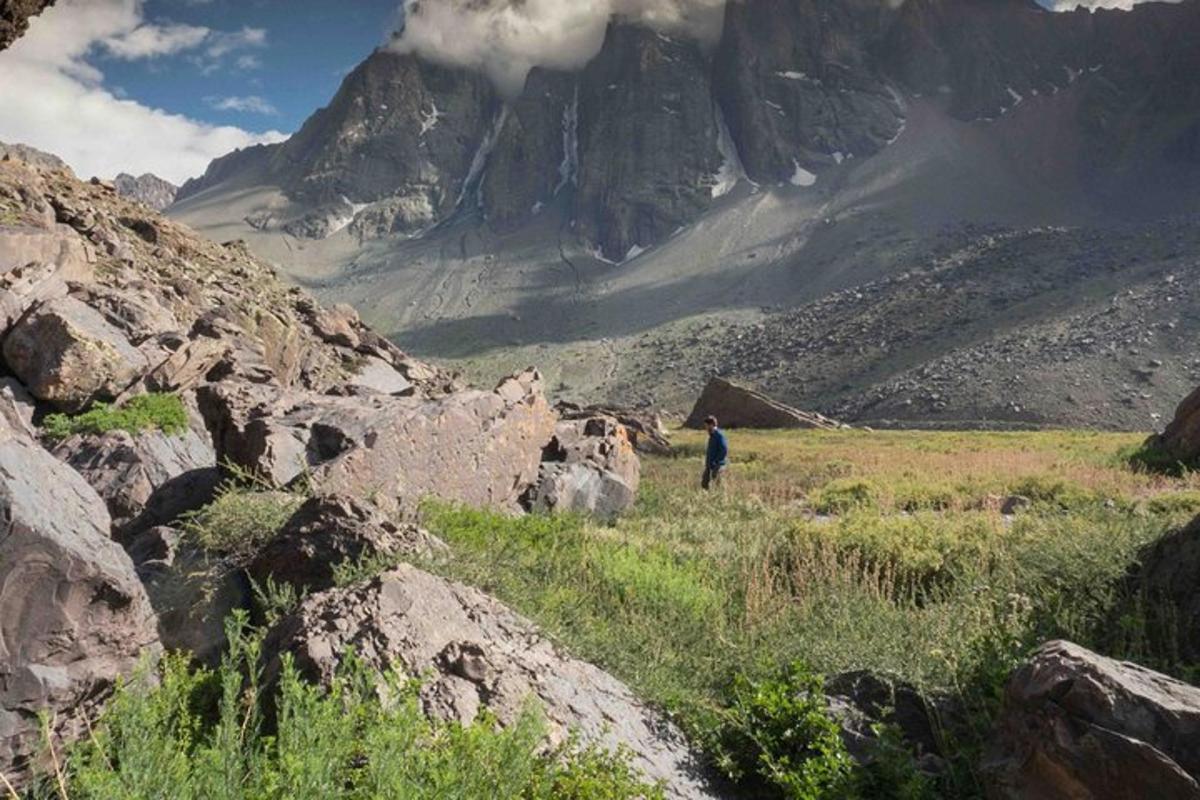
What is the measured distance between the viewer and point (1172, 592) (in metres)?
5.90

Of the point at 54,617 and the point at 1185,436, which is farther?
the point at 1185,436

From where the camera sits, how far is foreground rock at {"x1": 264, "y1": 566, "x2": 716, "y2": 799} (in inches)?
173

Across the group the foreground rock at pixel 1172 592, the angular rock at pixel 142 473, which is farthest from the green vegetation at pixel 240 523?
the foreground rock at pixel 1172 592

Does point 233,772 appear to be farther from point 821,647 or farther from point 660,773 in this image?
point 821,647

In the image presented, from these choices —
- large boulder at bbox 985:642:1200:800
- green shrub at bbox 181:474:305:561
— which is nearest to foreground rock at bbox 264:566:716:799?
large boulder at bbox 985:642:1200:800

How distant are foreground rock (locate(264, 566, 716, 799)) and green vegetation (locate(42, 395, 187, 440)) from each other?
23.5 ft

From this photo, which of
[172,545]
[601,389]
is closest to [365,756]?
[172,545]

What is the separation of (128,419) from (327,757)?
9.08 m

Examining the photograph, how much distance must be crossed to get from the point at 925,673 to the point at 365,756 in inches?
155

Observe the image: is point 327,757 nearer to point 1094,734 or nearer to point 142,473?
point 1094,734

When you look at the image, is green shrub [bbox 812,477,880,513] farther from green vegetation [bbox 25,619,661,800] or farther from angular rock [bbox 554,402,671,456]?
angular rock [bbox 554,402,671,456]

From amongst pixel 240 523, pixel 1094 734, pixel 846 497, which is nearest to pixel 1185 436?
pixel 846 497

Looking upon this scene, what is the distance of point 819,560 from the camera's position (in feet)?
34.6

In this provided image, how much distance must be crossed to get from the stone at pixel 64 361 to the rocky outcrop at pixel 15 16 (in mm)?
4038
